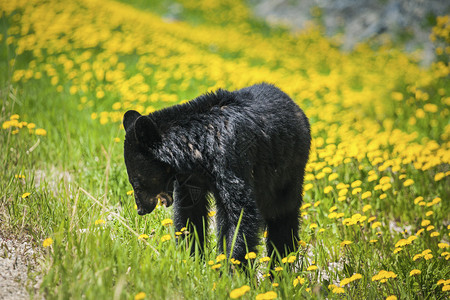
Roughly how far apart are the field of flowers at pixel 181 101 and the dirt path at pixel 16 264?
0.26ft

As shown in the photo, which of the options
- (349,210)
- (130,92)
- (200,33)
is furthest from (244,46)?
(349,210)

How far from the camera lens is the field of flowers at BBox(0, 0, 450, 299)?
2.95 m

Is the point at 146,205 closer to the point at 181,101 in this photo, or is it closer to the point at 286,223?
the point at 286,223

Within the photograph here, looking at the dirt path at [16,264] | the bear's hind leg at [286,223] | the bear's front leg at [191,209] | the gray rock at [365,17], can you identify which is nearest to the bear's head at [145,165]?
the bear's front leg at [191,209]

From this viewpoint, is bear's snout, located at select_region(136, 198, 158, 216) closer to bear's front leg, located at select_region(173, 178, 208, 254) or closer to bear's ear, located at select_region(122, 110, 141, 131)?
bear's front leg, located at select_region(173, 178, 208, 254)

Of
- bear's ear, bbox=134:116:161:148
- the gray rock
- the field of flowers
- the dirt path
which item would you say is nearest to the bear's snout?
the field of flowers

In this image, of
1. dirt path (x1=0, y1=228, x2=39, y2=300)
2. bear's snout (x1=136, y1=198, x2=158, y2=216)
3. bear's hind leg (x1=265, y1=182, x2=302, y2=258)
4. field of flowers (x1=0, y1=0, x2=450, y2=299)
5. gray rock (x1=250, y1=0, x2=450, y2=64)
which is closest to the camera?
dirt path (x1=0, y1=228, x2=39, y2=300)

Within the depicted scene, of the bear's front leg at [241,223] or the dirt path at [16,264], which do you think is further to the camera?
the bear's front leg at [241,223]

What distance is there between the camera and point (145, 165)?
312 cm

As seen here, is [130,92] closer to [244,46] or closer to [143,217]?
[143,217]

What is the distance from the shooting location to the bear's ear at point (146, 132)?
2.98 m

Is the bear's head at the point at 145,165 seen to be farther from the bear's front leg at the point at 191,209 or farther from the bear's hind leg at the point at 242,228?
the bear's hind leg at the point at 242,228

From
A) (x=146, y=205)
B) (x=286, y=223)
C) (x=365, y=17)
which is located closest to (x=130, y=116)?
(x=146, y=205)

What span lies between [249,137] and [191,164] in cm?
42
